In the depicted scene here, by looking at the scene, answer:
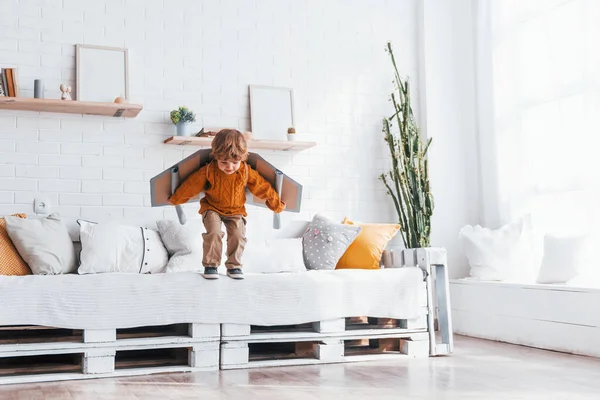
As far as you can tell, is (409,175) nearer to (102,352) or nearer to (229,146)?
(229,146)

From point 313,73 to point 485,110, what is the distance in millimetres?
1333

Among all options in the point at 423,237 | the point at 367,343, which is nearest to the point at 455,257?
the point at 423,237

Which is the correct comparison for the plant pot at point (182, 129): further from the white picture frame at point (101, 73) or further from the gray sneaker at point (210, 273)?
the gray sneaker at point (210, 273)

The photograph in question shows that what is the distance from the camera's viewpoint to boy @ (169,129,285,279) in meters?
Answer: 3.37

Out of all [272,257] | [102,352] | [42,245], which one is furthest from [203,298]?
[42,245]

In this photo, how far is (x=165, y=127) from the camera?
450cm

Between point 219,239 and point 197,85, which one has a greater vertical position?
point 197,85

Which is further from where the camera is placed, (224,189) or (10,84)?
(10,84)

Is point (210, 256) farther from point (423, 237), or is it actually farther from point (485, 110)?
point (485, 110)

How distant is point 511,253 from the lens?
15.0 feet

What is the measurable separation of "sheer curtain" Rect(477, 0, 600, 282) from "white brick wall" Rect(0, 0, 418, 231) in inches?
27.3

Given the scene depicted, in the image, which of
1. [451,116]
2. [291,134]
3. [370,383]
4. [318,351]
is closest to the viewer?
[370,383]

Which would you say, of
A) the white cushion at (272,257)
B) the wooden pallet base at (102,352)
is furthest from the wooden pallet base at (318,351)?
the white cushion at (272,257)

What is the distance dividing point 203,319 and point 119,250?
0.84m
